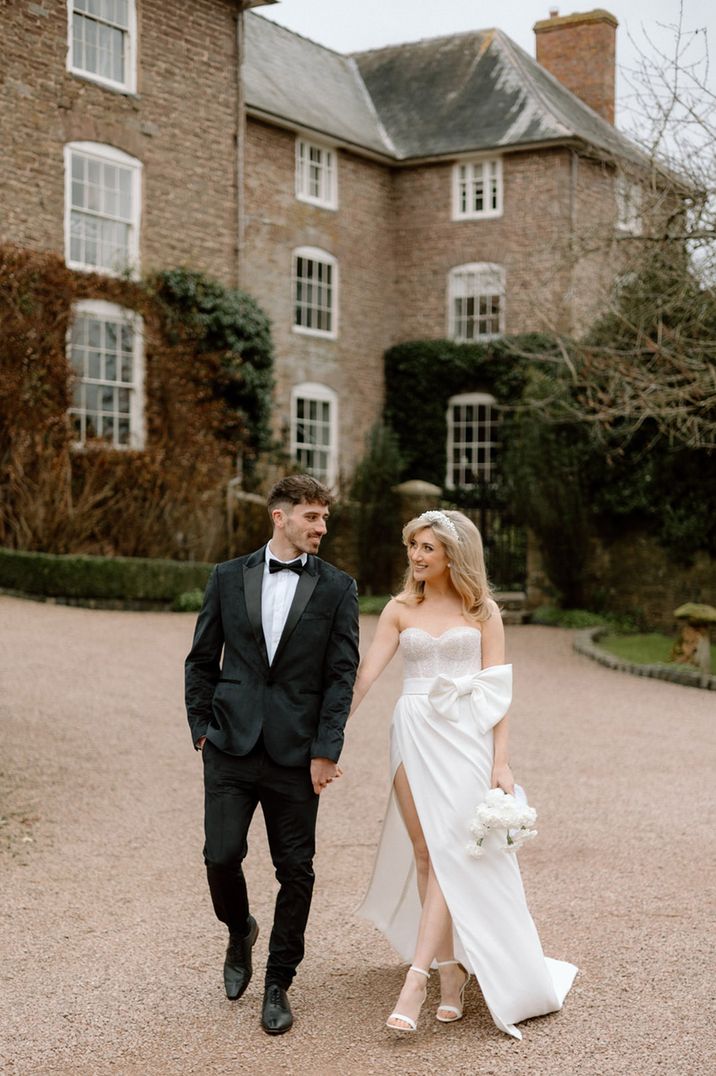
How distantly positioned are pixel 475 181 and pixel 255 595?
2284 centimetres

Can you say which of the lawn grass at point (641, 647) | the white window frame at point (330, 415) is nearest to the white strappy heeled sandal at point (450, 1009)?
the lawn grass at point (641, 647)

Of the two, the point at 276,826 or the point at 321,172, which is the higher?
the point at 321,172

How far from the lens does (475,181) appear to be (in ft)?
85.1

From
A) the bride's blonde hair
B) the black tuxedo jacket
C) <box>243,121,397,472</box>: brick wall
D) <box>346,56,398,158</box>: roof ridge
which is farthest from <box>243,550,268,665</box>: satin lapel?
<box>346,56,398,158</box>: roof ridge

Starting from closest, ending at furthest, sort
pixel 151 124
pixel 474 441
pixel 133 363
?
pixel 133 363 < pixel 151 124 < pixel 474 441

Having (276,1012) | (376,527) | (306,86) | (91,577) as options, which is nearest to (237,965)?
(276,1012)

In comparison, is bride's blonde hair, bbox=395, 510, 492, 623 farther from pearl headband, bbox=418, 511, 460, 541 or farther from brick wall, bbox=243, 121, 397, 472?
brick wall, bbox=243, 121, 397, 472

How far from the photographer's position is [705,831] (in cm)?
705

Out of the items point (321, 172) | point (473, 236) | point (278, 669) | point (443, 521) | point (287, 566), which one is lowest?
point (278, 669)

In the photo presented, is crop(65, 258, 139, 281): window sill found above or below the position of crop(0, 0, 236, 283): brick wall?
below

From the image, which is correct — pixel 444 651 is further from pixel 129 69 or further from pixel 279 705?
pixel 129 69

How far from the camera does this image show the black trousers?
431 cm

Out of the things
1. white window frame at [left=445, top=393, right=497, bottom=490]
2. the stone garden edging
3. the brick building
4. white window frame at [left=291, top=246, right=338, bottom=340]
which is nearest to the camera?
the stone garden edging

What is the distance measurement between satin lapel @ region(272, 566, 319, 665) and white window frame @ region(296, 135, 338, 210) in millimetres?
20974
